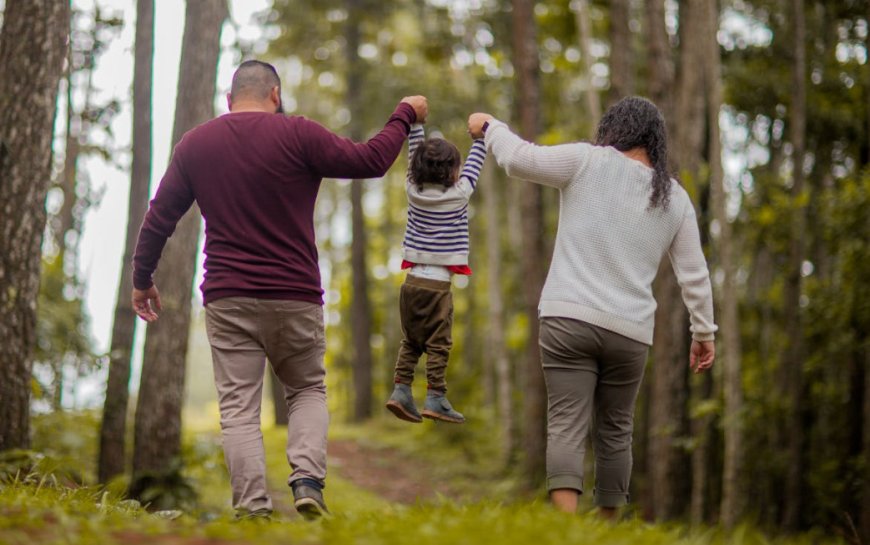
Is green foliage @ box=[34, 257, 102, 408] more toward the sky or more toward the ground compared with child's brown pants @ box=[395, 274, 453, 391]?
more toward the ground

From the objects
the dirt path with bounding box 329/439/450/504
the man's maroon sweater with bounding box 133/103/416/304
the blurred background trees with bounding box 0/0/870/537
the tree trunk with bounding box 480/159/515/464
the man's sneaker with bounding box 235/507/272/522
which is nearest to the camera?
the man's sneaker with bounding box 235/507/272/522

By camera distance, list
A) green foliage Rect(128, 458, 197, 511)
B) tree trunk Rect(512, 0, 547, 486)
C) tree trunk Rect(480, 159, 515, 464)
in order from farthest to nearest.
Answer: tree trunk Rect(480, 159, 515, 464)
tree trunk Rect(512, 0, 547, 486)
green foliage Rect(128, 458, 197, 511)

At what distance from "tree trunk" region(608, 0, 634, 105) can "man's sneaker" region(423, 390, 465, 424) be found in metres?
9.00

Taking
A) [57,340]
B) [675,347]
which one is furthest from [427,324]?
[675,347]

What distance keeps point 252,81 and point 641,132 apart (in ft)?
6.96

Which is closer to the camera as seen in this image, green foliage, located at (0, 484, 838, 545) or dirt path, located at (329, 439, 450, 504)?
green foliage, located at (0, 484, 838, 545)

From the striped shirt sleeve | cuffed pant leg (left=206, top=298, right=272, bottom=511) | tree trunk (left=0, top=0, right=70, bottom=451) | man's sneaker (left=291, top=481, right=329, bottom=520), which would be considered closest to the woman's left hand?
the striped shirt sleeve

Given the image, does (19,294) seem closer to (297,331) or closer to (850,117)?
(297,331)

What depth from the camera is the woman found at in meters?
4.85

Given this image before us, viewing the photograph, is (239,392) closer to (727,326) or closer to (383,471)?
(727,326)

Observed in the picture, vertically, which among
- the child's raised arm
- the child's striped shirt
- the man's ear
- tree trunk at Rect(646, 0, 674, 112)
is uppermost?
tree trunk at Rect(646, 0, 674, 112)

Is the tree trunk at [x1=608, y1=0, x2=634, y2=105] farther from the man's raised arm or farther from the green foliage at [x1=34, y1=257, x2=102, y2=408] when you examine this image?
the man's raised arm

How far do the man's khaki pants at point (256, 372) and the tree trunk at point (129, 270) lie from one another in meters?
4.98

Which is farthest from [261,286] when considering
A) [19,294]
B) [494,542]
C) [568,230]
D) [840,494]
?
[840,494]
